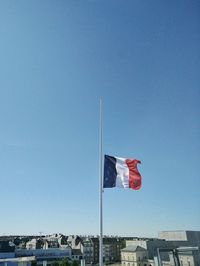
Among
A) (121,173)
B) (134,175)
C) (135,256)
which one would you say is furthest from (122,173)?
(135,256)

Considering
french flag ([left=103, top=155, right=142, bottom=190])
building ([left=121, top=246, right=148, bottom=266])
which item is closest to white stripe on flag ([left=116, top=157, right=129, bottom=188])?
french flag ([left=103, top=155, right=142, bottom=190])

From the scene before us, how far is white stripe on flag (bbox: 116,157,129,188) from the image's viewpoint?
13.5 meters

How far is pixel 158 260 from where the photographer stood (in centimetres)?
1230

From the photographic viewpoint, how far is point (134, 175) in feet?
44.7

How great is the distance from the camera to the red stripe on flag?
44.2 ft

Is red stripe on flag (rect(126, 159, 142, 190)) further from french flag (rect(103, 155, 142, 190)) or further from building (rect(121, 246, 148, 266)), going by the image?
building (rect(121, 246, 148, 266))

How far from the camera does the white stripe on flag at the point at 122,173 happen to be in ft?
44.3

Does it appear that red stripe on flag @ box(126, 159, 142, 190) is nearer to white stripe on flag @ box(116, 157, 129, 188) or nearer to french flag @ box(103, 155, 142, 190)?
french flag @ box(103, 155, 142, 190)

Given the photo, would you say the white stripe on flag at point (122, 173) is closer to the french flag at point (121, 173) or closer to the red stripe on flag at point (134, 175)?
the french flag at point (121, 173)

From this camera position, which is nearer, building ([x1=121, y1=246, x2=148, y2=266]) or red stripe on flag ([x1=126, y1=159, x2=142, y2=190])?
red stripe on flag ([x1=126, y1=159, x2=142, y2=190])

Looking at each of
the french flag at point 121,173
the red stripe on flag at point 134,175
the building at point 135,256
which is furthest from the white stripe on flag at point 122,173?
the building at point 135,256

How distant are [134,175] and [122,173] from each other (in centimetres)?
63

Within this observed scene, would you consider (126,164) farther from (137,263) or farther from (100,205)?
(137,263)

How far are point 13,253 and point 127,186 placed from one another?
68.3 meters
